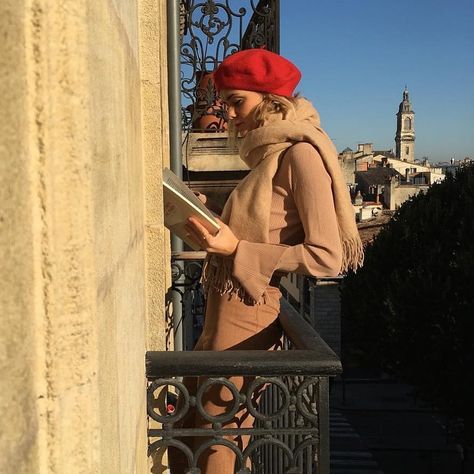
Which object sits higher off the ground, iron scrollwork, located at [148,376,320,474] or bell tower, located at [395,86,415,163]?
bell tower, located at [395,86,415,163]

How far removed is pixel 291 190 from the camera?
2039 millimetres

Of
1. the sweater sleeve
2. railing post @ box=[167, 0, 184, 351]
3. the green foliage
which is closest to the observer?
the sweater sleeve

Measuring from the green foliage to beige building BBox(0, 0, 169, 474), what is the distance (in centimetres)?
1176

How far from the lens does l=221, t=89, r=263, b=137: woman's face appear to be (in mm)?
2182

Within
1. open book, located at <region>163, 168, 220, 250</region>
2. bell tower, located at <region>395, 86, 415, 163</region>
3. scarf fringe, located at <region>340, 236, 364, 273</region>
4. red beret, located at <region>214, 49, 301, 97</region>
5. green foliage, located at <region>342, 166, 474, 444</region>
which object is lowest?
green foliage, located at <region>342, 166, 474, 444</region>

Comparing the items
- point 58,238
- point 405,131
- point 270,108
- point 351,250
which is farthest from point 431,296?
point 405,131

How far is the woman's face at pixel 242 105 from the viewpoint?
2.18 meters

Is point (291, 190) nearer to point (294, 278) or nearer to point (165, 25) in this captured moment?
point (165, 25)

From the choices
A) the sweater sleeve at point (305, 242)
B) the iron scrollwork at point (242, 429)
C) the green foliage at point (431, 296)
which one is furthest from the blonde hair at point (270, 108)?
the green foliage at point (431, 296)

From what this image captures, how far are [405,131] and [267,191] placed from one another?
4780 inches

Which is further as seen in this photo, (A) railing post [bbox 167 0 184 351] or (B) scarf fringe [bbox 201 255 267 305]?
(A) railing post [bbox 167 0 184 351]

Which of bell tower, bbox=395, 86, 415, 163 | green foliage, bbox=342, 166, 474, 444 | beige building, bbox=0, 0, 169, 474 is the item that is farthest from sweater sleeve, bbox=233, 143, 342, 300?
bell tower, bbox=395, 86, 415, 163

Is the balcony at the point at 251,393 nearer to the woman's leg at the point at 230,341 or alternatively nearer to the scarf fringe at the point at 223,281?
the woman's leg at the point at 230,341

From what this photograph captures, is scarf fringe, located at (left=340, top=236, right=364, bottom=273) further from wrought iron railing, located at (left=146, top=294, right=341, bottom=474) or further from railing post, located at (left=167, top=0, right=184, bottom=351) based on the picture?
railing post, located at (left=167, top=0, right=184, bottom=351)
